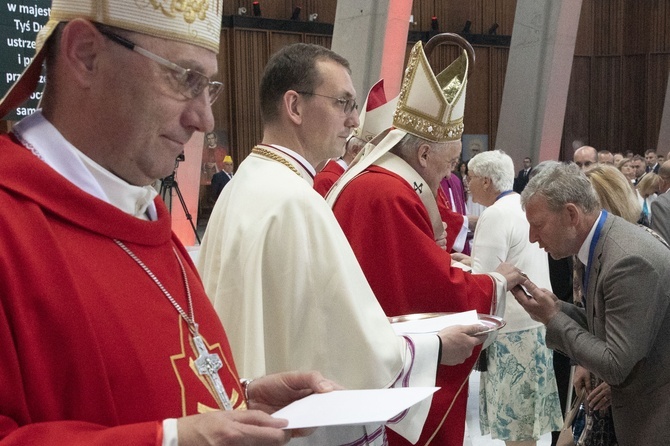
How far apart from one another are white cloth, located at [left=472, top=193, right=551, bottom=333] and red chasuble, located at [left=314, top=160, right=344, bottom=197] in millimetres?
1127

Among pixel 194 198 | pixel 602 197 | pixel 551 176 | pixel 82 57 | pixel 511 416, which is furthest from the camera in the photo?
pixel 194 198

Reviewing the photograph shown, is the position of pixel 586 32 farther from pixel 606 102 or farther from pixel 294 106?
pixel 294 106

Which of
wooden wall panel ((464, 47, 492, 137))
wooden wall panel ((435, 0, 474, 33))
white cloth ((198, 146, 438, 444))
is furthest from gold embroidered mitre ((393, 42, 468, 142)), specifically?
wooden wall panel ((464, 47, 492, 137))

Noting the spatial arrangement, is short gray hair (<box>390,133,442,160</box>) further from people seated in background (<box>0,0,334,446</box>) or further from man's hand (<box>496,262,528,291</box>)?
people seated in background (<box>0,0,334,446</box>)

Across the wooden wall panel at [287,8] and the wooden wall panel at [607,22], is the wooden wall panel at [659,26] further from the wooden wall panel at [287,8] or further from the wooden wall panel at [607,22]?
the wooden wall panel at [287,8]

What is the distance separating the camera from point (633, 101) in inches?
832

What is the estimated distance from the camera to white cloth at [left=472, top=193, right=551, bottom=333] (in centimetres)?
426

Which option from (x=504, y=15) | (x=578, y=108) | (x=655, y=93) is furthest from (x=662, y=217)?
(x=655, y=93)

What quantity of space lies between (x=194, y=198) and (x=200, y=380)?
34.5 ft

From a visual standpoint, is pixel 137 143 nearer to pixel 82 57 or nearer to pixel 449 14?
pixel 82 57

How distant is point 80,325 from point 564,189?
1.93 m

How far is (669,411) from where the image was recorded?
7.84 feet

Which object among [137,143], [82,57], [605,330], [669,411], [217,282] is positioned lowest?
[669,411]

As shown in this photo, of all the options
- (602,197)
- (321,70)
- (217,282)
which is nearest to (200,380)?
(217,282)
